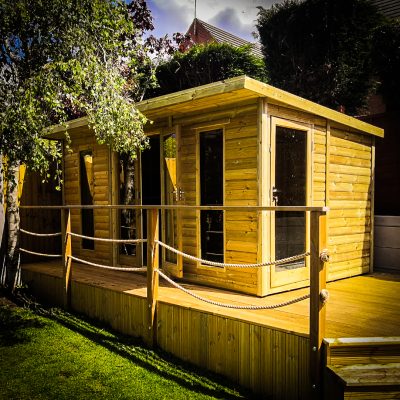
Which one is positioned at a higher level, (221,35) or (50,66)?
(221,35)

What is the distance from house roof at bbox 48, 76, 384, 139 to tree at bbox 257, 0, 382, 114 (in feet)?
21.8

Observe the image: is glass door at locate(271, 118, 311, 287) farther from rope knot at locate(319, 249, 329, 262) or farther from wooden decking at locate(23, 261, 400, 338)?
rope knot at locate(319, 249, 329, 262)

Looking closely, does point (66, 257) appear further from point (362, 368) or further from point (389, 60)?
point (389, 60)

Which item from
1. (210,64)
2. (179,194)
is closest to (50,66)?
(179,194)

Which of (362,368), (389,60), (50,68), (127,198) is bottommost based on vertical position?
(362,368)

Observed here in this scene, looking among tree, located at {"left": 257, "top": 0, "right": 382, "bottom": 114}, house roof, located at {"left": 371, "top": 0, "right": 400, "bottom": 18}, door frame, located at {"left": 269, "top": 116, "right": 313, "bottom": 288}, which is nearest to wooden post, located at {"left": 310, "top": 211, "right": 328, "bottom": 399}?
door frame, located at {"left": 269, "top": 116, "right": 313, "bottom": 288}

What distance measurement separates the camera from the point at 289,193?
16.8 feet

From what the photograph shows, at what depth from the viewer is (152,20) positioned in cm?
1153

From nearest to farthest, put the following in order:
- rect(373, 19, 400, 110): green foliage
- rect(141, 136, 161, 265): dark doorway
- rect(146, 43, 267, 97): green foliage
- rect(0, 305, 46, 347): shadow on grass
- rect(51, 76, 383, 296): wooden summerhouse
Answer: rect(0, 305, 46, 347): shadow on grass
rect(51, 76, 383, 296): wooden summerhouse
rect(141, 136, 161, 265): dark doorway
rect(373, 19, 400, 110): green foliage
rect(146, 43, 267, 97): green foliage

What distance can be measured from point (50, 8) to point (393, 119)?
22.3 feet

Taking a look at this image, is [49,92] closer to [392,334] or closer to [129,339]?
[129,339]

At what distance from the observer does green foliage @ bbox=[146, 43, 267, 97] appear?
543 inches

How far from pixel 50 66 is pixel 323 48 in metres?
9.80

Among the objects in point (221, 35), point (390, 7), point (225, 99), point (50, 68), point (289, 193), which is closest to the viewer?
point (50, 68)
